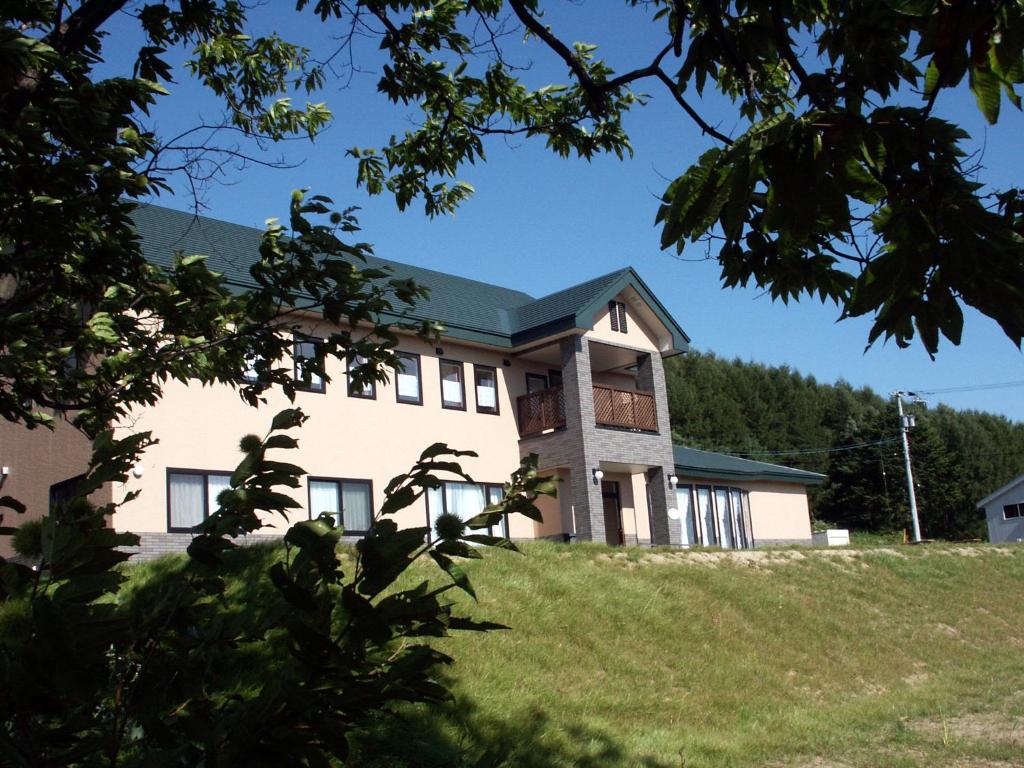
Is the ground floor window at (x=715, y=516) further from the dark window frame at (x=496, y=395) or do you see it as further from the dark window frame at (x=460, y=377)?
the dark window frame at (x=460, y=377)

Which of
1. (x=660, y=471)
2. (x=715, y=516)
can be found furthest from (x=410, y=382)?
(x=715, y=516)

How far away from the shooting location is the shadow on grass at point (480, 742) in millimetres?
7172


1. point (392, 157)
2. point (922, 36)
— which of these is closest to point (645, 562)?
point (392, 157)

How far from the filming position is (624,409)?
24.7m

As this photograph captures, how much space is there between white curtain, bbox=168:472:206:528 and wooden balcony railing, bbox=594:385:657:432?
10.0m

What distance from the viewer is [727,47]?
4.18 metres

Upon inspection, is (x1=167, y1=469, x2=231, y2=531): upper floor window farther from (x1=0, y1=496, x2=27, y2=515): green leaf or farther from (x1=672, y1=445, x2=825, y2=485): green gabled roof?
(x1=0, y1=496, x2=27, y2=515): green leaf

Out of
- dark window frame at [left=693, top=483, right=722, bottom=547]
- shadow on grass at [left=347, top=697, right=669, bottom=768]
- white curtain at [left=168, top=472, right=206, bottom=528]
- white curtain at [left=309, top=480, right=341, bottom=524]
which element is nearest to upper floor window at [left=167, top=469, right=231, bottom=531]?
white curtain at [left=168, top=472, right=206, bottom=528]

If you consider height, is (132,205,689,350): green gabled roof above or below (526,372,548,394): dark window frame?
above

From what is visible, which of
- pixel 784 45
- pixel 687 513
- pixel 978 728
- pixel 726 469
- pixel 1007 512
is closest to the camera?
pixel 784 45

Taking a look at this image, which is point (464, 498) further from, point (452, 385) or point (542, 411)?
point (542, 411)

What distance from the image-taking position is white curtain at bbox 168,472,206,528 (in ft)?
55.7

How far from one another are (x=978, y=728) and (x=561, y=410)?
14583 mm

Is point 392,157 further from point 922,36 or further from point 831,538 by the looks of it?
point 831,538
